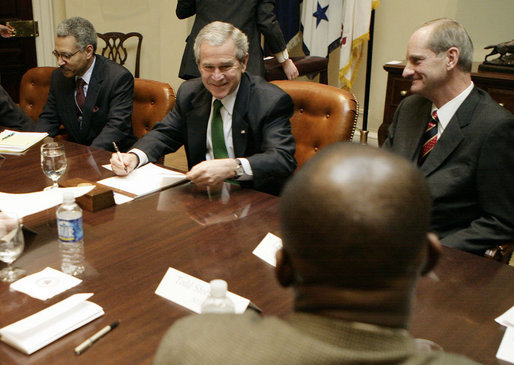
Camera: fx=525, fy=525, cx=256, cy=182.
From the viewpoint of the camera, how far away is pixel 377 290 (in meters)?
0.58

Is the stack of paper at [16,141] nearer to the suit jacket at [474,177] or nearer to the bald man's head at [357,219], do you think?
the suit jacket at [474,177]

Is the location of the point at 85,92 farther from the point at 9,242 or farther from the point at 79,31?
the point at 9,242

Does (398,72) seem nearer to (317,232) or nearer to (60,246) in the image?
(60,246)

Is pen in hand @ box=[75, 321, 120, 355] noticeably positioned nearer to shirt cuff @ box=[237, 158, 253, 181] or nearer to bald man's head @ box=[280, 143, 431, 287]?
bald man's head @ box=[280, 143, 431, 287]

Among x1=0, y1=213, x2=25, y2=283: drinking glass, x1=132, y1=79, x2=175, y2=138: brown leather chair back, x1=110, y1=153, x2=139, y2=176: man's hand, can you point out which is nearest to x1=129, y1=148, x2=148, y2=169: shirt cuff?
x1=110, y1=153, x2=139, y2=176: man's hand

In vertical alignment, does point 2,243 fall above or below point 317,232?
below

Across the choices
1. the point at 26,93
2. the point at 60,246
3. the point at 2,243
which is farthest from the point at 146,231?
the point at 26,93

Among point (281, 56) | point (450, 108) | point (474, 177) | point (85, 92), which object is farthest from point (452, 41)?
point (85, 92)

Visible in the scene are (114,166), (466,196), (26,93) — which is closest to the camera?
(466,196)

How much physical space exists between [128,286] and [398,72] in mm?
2930

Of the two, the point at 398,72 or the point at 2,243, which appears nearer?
the point at 2,243

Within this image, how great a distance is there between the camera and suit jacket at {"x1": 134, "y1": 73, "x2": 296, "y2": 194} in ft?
7.19

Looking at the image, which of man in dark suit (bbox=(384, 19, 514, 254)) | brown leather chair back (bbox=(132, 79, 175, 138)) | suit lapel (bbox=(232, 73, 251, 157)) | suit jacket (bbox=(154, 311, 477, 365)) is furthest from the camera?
brown leather chair back (bbox=(132, 79, 175, 138))

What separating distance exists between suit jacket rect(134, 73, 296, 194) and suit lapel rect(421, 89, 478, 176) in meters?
0.59
